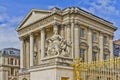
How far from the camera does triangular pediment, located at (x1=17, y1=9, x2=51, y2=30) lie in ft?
145

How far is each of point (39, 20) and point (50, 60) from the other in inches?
1158

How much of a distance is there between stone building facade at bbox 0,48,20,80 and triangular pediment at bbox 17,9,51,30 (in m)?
17.7

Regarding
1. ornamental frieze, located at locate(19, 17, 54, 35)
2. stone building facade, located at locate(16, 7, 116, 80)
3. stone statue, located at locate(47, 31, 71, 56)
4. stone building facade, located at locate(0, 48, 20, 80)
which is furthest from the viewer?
stone building facade, located at locate(0, 48, 20, 80)

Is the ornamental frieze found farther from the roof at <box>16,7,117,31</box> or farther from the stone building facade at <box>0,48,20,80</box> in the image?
the stone building facade at <box>0,48,20,80</box>

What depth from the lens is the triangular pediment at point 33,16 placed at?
145 feet

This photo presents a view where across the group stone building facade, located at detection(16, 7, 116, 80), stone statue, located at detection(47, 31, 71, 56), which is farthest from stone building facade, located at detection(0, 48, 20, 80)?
stone statue, located at detection(47, 31, 71, 56)

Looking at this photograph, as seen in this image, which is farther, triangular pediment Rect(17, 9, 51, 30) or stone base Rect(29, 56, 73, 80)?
triangular pediment Rect(17, 9, 51, 30)

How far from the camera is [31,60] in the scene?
46.2 m

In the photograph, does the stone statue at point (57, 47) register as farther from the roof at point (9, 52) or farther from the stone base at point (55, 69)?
the roof at point (9, 52)

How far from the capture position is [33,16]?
46375mm

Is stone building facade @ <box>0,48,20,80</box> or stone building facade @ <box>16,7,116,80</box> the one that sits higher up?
stone building facade @ <box>16,7,116,80</box>

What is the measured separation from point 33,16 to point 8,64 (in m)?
22.9

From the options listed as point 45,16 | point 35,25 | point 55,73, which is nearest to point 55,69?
point 55,73

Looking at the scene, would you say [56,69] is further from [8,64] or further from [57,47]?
[8,64]
